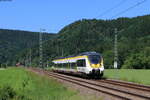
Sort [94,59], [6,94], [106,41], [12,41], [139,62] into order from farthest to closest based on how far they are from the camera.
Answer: [12,41], [106,41], [139,62], [94,59], [6,94]

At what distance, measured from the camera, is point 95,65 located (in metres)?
35.6

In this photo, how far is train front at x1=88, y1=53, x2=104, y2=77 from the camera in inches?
1390

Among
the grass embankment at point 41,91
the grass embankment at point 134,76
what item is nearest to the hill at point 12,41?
the grass embankment at point 134,76

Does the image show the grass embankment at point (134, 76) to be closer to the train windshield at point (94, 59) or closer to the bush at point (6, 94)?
the train windshield at point (94, 59)

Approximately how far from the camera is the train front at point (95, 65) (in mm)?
35312

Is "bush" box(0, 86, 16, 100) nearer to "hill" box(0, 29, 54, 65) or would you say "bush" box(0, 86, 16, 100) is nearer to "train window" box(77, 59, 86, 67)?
"train window" box(77, 59, 86, 67)

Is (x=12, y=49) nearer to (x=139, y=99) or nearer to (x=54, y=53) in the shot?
(x=54, y=53)

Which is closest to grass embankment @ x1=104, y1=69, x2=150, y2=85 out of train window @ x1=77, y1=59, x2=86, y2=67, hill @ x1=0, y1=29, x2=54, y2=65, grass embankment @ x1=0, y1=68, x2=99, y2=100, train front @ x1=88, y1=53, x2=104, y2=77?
train front @ x1=88, y1=53, x2=104, y2=77

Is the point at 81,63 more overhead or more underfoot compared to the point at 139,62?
more underfoot

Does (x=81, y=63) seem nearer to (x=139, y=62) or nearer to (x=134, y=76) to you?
(x=134, y=76)

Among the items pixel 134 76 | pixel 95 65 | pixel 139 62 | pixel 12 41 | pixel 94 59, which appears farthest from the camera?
pixel 12 41

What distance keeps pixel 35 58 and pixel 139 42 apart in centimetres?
5140

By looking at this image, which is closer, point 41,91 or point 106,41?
point 41,91

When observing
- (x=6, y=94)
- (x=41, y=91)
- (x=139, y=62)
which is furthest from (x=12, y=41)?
(x=6, y=94)
